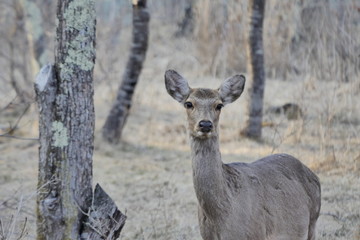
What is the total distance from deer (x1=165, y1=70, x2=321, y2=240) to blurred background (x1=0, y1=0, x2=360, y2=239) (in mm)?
1136

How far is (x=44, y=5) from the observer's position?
605 inches

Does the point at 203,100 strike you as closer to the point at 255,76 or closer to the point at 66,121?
the point at 66,121

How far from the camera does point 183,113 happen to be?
1314 cm

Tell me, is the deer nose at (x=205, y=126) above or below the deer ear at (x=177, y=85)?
below

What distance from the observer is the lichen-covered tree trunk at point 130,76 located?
1051cm

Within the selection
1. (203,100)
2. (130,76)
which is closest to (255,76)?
(130,76)

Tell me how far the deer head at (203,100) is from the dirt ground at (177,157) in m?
1.49

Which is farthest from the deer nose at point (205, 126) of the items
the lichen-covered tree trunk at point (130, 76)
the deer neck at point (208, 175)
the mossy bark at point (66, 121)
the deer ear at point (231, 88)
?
the lichen-covered tree trunk at point (130, 76)

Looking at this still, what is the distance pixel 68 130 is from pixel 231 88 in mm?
1482

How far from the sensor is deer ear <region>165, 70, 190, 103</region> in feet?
17.4

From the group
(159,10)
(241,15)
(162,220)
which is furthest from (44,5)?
(162,220)

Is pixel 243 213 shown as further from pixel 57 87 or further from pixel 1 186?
pixel 1 186

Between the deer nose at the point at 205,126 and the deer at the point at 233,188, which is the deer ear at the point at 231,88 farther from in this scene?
the deer nose at the point at 205,126

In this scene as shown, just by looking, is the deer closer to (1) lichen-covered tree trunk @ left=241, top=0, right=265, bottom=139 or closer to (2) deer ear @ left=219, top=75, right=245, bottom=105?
(2) deer ear @ left=219, top=75, right=245, bottom=105
